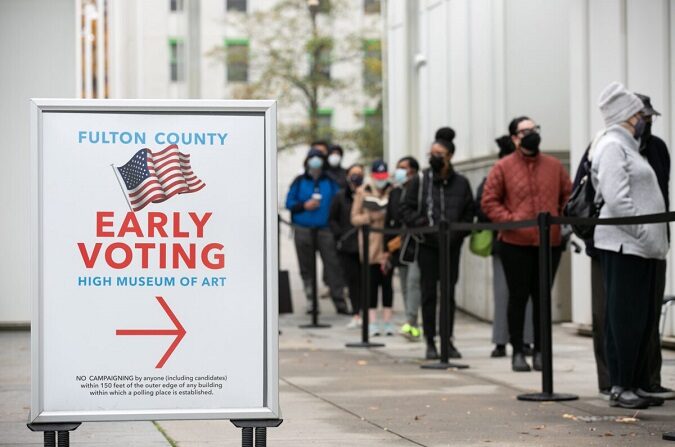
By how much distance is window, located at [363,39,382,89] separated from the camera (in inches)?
2183

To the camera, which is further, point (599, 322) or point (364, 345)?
point (364, 345)

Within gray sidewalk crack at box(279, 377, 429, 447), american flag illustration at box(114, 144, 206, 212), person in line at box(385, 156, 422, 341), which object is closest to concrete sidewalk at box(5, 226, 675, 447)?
gray sidewalk crack at box(279, 377, 429, 447)

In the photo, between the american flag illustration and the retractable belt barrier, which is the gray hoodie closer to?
the retractable belt barrier

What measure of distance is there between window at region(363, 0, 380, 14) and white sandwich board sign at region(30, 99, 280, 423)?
59.4 metres

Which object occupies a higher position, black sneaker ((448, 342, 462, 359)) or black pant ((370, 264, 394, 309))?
black pant ((370, 264, 394, 309))

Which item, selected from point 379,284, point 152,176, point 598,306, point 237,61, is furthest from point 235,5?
point 152,176

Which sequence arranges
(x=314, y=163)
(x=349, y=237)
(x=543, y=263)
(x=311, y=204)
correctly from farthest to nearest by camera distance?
(x=314, y=163) → (x=311, y=204) → (x=349, y=237) → (x=543, y=263)

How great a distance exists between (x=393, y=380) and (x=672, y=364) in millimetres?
2171

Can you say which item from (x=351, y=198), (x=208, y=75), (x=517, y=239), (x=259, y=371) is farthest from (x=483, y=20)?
(x=208, y=75)

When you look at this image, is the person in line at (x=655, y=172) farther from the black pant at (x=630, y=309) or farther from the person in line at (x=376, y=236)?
the person in line at (x=376, y=236)

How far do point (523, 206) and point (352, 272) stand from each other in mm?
5701

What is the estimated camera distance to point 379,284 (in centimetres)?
1566

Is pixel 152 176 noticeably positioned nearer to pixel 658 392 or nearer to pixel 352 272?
pixel 658 392

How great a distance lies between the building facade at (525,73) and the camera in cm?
1329
